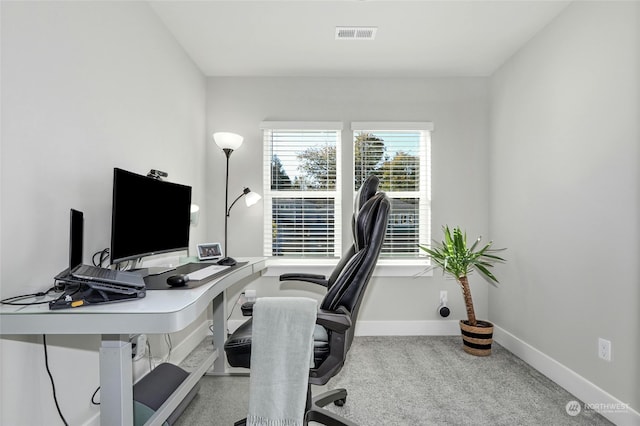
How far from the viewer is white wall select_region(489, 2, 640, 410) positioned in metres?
1.74

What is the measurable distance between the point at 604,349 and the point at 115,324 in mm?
2483

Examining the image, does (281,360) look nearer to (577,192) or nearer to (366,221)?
(366,221)

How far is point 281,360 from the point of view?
4.61ft

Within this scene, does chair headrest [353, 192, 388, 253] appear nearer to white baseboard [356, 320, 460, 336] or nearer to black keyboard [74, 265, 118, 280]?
black keyboard [74, 265, 118, 280]

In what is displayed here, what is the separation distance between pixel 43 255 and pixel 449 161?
3134 millimetres

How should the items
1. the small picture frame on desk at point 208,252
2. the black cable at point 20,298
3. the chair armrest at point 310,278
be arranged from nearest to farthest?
the black cable at point 20,298 < the chair armrest at point 310,278 < the small picture frame on desk at point 208,252

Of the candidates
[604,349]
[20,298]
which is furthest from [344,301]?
[604,349]

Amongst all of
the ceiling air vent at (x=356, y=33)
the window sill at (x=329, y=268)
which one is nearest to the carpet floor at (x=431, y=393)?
the window sill at (x=329, y=268)

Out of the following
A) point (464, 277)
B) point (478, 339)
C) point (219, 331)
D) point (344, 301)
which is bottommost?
point (478, 339)

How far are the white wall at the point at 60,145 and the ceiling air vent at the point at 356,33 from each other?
134cm

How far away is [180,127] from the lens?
2.61m

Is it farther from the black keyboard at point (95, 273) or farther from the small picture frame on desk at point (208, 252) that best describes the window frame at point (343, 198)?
the black keyboard at point (95, 273)

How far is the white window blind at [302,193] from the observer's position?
3186mm

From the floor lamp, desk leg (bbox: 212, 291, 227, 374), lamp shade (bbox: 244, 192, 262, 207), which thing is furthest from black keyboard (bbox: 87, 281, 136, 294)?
lamp shade (bbox: 244, 192, 262, 207)
